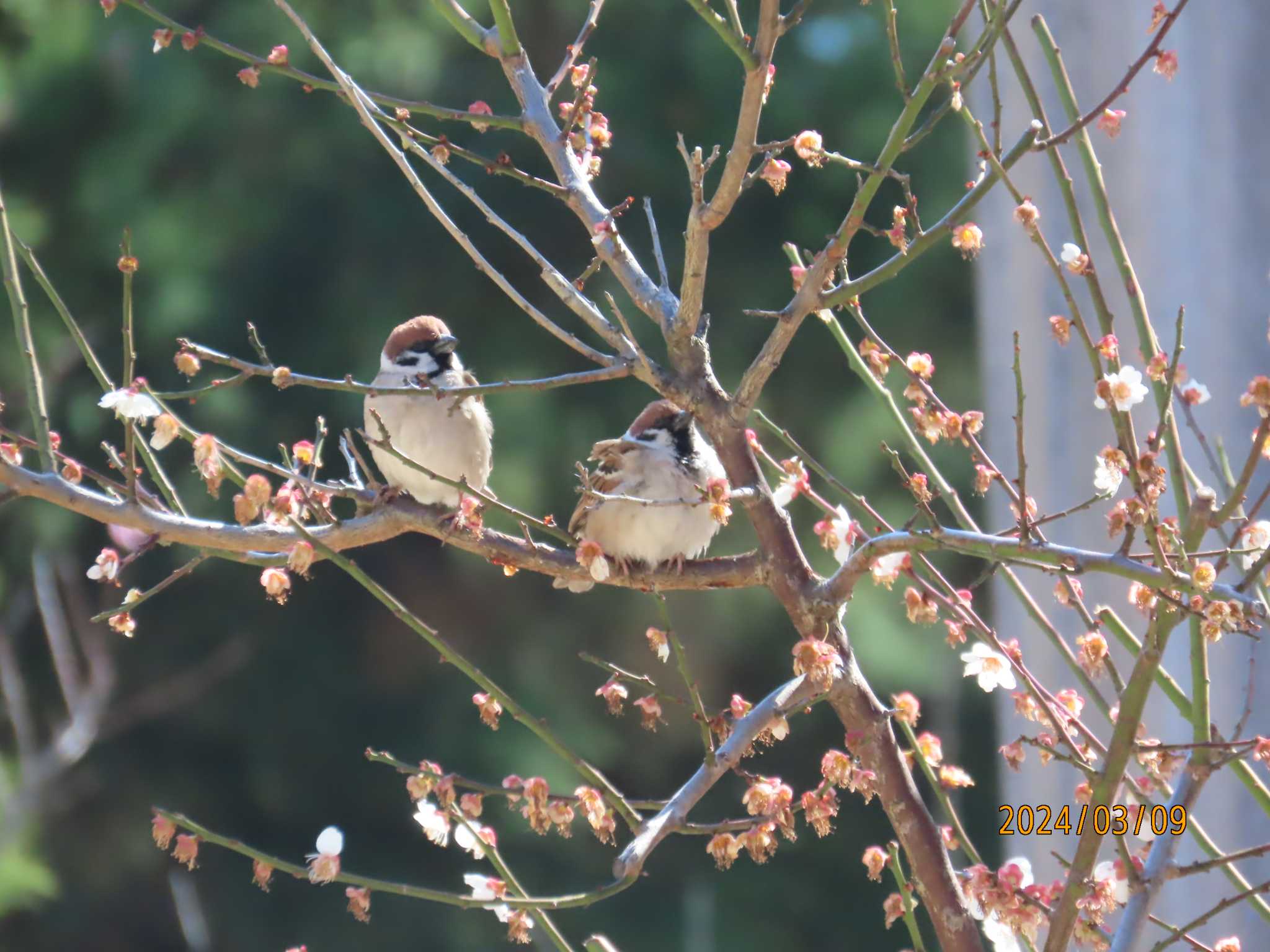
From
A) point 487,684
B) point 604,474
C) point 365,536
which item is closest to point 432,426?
point 604,474

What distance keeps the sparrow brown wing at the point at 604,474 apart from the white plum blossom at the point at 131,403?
1288 millimetres

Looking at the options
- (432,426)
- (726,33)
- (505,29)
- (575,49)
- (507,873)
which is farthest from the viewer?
(432,426)

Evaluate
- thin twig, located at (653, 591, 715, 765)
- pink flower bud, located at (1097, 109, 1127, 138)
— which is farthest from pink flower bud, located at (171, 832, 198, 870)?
pink flower bud, located at (1097, 109, 1127, 138)

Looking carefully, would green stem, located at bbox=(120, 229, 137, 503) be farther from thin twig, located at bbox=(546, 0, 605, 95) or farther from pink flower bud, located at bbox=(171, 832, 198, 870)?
thin twig, located at bbox=(546, 0, 605, 95)

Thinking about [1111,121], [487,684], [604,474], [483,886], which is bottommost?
[483,886]

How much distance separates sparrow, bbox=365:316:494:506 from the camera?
9.93 ft

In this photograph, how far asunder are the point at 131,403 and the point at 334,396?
13.5 feet

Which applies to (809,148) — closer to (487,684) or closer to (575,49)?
(575,49)

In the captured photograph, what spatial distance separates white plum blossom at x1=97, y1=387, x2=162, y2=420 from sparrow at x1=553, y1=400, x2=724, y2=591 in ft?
3.54

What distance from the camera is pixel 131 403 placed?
60.9 inches

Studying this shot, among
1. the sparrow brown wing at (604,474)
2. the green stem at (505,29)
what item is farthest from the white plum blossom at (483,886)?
the sparrow brown wing at (604,474)

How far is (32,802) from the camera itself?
16.3ft

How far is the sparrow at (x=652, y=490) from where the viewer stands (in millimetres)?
2635

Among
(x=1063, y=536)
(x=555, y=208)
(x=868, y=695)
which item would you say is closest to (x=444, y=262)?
(x=555, y=208)
